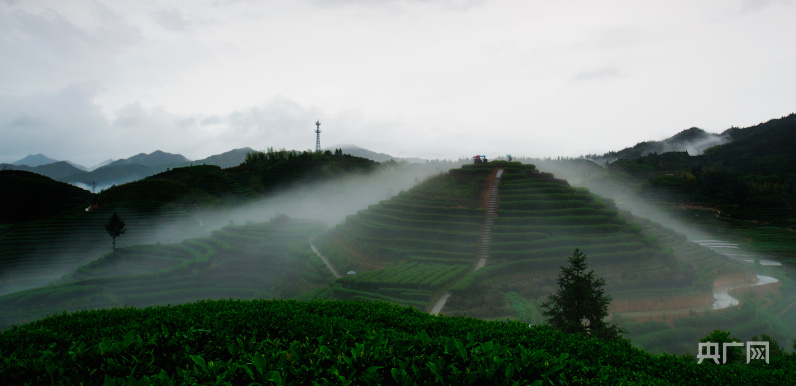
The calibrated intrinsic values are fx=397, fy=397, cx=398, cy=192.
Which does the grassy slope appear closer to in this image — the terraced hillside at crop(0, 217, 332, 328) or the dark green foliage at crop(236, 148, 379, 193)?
the terraced hillside at crop(0, 217, 332, 328)

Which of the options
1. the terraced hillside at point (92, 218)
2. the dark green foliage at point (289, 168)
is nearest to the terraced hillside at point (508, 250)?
the terraced hillside at point (92, 218)

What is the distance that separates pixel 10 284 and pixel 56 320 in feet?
113

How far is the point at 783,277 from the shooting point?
27.5 metres

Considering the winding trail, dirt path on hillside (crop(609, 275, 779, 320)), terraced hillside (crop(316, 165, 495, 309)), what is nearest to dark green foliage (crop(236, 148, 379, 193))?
terraced hillside (crop(316, 165, 495, 309))

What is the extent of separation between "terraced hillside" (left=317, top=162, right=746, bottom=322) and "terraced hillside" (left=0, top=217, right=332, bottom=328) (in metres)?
4.03

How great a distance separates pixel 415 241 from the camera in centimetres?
3148

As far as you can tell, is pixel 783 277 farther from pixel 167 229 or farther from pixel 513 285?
pixel 167 229

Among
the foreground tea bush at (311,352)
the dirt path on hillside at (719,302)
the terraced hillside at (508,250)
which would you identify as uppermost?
the foreground tea bush at (311,352)

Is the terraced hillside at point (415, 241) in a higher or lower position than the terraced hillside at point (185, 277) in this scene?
higher

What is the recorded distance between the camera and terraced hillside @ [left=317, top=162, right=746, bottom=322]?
75.8 ft

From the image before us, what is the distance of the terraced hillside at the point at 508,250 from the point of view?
2311 cm

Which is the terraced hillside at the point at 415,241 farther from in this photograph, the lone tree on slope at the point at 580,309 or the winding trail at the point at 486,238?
the lone tree on slope at the point at 580,309

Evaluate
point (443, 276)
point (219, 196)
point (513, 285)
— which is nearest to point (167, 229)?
point (219, 196)

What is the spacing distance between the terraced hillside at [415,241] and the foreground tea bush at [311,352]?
14543 millimetres
